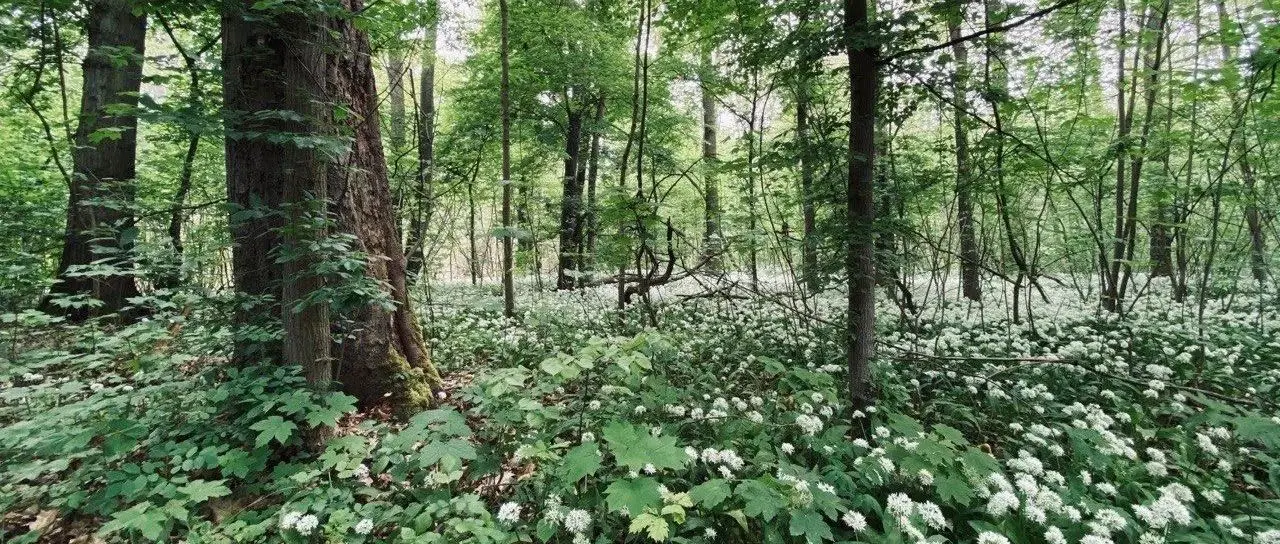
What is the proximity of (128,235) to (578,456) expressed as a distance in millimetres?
3328

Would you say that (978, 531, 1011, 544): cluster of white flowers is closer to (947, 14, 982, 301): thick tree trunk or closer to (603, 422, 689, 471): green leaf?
(603, 422, 689, 471): green leaf

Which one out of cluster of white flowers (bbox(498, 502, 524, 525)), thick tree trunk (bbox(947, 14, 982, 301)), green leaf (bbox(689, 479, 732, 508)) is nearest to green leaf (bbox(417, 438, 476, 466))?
cluster of white flowers (bbox(498, 502, 524, 525))

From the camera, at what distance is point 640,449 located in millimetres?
2252

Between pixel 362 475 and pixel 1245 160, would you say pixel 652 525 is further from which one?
pixel 1245 160

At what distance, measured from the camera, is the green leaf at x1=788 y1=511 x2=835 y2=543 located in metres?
2.06

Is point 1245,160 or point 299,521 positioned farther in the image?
point 1245,160

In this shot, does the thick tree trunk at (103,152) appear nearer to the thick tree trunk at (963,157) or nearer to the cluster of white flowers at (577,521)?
the cluster of white flowers at (577,521)

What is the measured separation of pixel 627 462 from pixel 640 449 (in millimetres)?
139

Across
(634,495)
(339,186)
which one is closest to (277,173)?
(339,186)

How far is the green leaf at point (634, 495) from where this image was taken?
2135 mm

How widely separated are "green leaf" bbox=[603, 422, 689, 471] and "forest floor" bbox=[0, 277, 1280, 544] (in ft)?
0.04

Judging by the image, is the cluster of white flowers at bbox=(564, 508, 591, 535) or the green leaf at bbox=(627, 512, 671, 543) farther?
the cluster of white flowers at bbox=(564, 508, 591, 535)

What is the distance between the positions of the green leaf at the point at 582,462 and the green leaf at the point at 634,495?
13cm

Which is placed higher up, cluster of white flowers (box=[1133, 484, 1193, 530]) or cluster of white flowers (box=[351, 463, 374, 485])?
cluster of white flowers (box=[1133, 484, 1193, 530])
